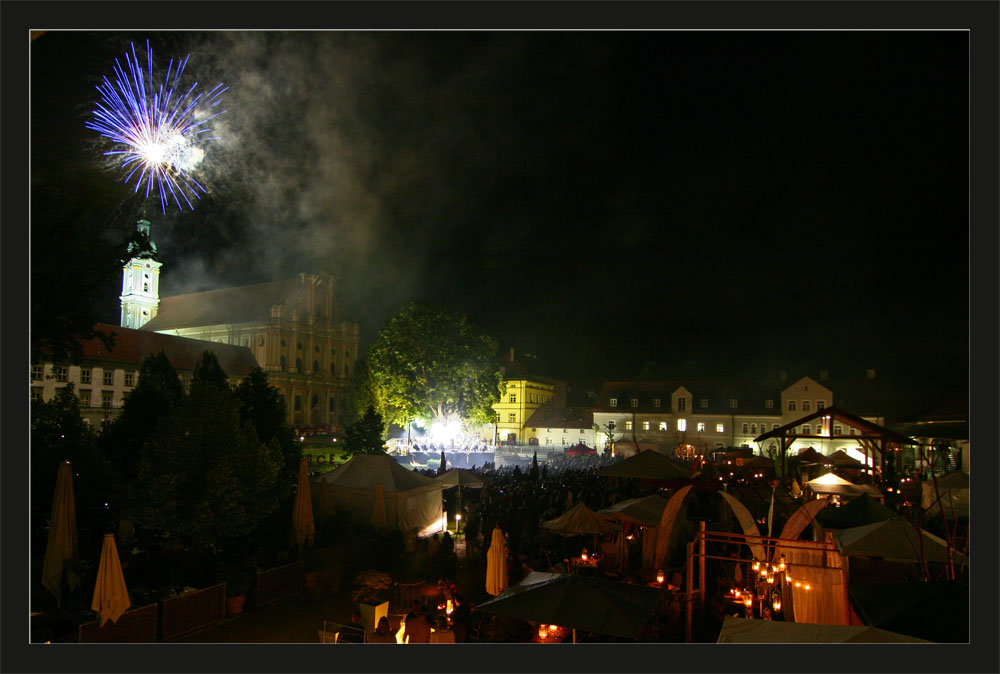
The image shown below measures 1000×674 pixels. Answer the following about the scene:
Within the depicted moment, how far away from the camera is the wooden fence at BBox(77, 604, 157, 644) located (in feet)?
24.6

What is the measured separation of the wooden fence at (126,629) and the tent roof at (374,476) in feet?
23.0

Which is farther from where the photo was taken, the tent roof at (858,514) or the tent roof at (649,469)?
the tent roof at (649,469)

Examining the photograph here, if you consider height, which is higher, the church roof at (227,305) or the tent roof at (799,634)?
the church roof at (227,305)

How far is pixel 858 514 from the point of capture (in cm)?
1146

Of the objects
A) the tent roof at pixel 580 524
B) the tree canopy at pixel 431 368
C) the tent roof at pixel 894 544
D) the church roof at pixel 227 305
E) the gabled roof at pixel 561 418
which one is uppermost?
the church roof at pixel 227 305

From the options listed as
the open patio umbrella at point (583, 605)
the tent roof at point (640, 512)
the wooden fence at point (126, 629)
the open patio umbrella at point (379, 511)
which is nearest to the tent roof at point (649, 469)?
the tent roof at point (640, 512)

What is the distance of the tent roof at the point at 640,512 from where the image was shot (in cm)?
1157

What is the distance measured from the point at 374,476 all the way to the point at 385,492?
2.57 ft

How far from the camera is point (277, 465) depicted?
10.9 m

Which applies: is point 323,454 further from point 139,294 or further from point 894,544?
point 139,294

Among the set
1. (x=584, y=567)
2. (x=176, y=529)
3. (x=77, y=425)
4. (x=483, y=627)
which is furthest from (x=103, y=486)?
(x=584, y=567)

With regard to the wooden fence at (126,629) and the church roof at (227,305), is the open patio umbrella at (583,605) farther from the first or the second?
the church roof at (227,305)

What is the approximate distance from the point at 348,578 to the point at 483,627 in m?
4.43

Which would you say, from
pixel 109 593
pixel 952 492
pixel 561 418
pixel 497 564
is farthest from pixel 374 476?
pixel 561 418
